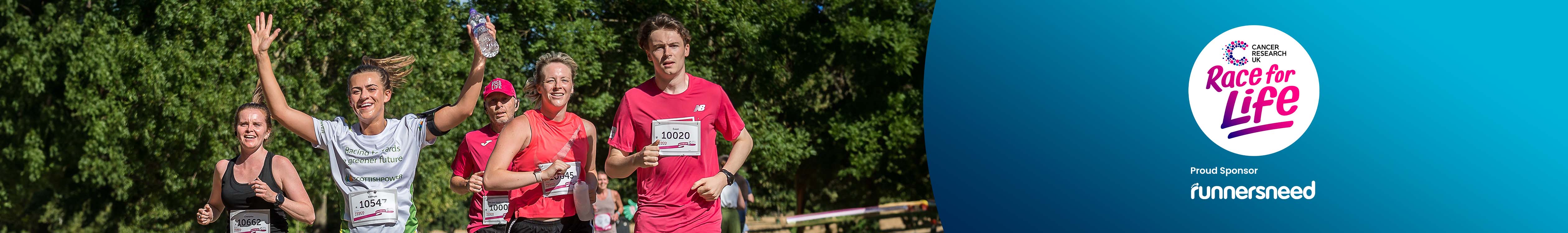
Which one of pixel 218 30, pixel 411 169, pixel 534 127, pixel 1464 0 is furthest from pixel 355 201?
pixel 218 30

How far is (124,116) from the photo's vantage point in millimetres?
14156

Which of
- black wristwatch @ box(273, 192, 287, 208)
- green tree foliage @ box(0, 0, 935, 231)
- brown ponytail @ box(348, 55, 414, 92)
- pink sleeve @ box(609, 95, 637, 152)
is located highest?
green tree foliage @ box(0, 0, 935, 231)

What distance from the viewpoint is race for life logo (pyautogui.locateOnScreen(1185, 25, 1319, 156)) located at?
Answer: 7113 millimetres

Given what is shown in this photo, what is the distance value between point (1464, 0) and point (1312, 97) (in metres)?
1.05

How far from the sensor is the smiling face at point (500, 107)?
20.9 feet

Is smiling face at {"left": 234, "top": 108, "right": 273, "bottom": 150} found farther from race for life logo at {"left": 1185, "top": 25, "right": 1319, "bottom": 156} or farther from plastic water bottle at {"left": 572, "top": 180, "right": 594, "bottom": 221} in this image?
race for life logo at {"left": 1185, "top": 25, "right": 1319, "bottom": 156}

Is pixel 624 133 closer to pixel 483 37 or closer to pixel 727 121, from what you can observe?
pixel 727 121

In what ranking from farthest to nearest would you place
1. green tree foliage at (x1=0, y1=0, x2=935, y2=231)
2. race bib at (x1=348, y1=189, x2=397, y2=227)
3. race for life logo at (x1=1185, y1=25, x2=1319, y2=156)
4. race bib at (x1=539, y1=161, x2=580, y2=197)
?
green tree foliage at (x1=0, y1=0, x2=935, y2=231), race for life logo at (x1=1185, y1=25, x2=1319, y2=156), race bib at (x1=539, y1=161, x2=580, y2=197), race bib at (x1=348, y1=189, x2=397, y2=227)

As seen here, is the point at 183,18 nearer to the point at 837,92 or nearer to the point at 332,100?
the point at 332,100

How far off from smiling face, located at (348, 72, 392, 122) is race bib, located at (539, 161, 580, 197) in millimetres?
965

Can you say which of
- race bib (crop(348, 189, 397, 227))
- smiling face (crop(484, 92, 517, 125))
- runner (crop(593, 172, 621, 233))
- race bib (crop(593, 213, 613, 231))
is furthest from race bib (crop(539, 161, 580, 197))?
race bib (crop(593, 213, 613, 231))

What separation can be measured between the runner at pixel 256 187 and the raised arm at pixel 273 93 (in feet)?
0.46

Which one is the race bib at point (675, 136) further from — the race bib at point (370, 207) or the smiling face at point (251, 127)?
the smiling face at point (251, 127)

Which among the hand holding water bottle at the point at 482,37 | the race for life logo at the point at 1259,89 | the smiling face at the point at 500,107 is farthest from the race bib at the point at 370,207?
the race for life logo at the point at 1259,89
